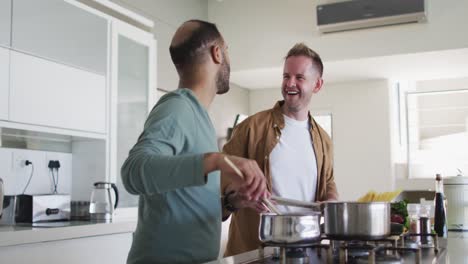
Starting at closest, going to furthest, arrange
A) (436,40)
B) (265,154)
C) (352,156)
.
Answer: (265,154) < (436,40) < (352,156)

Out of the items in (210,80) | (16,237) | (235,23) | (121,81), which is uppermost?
(235,23)

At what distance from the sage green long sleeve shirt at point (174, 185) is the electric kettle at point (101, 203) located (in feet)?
6.26

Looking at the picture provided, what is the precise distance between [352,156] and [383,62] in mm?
1175

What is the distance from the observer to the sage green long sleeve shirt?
3.26 feet

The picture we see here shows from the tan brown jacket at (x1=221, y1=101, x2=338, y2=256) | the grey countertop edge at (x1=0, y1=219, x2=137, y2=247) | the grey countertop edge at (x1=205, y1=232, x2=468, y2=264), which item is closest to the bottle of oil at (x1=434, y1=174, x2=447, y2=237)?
the grey countertop edge at (x1=205, y1=232, x2=468, y2=264)

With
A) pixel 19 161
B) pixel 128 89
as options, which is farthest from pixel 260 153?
pixel 128 89

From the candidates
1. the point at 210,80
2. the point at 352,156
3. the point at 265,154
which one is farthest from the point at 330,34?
the point at 210,80

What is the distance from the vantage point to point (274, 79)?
18.2 ft

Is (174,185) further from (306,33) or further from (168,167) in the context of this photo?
(306,33)

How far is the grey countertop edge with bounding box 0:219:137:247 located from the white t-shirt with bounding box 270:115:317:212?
1.09 meters

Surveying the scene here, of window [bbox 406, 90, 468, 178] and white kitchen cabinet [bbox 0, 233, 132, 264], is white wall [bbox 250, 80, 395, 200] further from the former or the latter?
white kitchen cabinet [bbox 0, 233, 132, 264]

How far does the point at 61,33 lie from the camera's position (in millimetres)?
2947

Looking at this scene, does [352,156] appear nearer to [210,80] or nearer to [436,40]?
[436,40]

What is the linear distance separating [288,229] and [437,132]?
4977 millimetres
